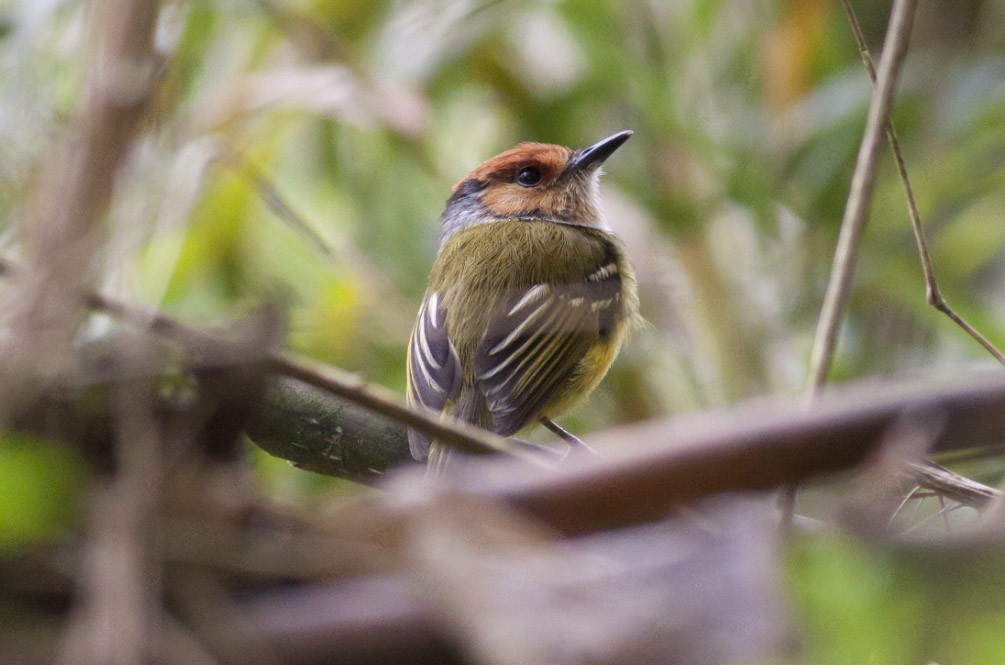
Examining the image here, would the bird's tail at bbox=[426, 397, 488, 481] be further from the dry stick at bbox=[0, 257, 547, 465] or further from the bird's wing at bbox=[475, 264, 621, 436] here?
the dry stick at bbox=[0, 257, 547, 465]

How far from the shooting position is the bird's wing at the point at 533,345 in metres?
2.84

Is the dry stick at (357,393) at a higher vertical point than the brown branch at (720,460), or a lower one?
higher

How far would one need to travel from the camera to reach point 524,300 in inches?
122

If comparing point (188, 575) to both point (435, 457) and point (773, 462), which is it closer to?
point (773, 462)

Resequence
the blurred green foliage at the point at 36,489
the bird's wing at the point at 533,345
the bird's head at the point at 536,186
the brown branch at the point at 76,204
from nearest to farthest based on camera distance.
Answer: the blurred green foliage at the point at 36,489 → the brown branch at the point at 76,204 → the bird's wing at the point at 533,345 → the bird's head at the point at 536,186

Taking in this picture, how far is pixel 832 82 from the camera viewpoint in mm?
4133

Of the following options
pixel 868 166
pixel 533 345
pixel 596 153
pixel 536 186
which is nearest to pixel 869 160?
pixel 868 166

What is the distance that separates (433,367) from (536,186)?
1.37 m

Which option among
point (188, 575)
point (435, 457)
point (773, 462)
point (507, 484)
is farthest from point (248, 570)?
point (435, 457)

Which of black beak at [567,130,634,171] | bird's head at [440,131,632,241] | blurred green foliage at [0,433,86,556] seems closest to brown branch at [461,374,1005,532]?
blurred green foliage at [0,433,86,556]

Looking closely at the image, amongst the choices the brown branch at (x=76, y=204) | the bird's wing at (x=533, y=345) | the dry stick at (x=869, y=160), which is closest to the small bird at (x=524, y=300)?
the bird's wing at (x=533, y=345)

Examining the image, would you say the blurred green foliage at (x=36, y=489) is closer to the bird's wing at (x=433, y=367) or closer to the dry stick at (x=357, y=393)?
the dry stick at (x=357, y=393)

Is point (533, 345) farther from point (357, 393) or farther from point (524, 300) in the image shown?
point (357, 393)

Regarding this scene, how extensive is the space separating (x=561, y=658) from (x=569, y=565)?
7 centimetres
